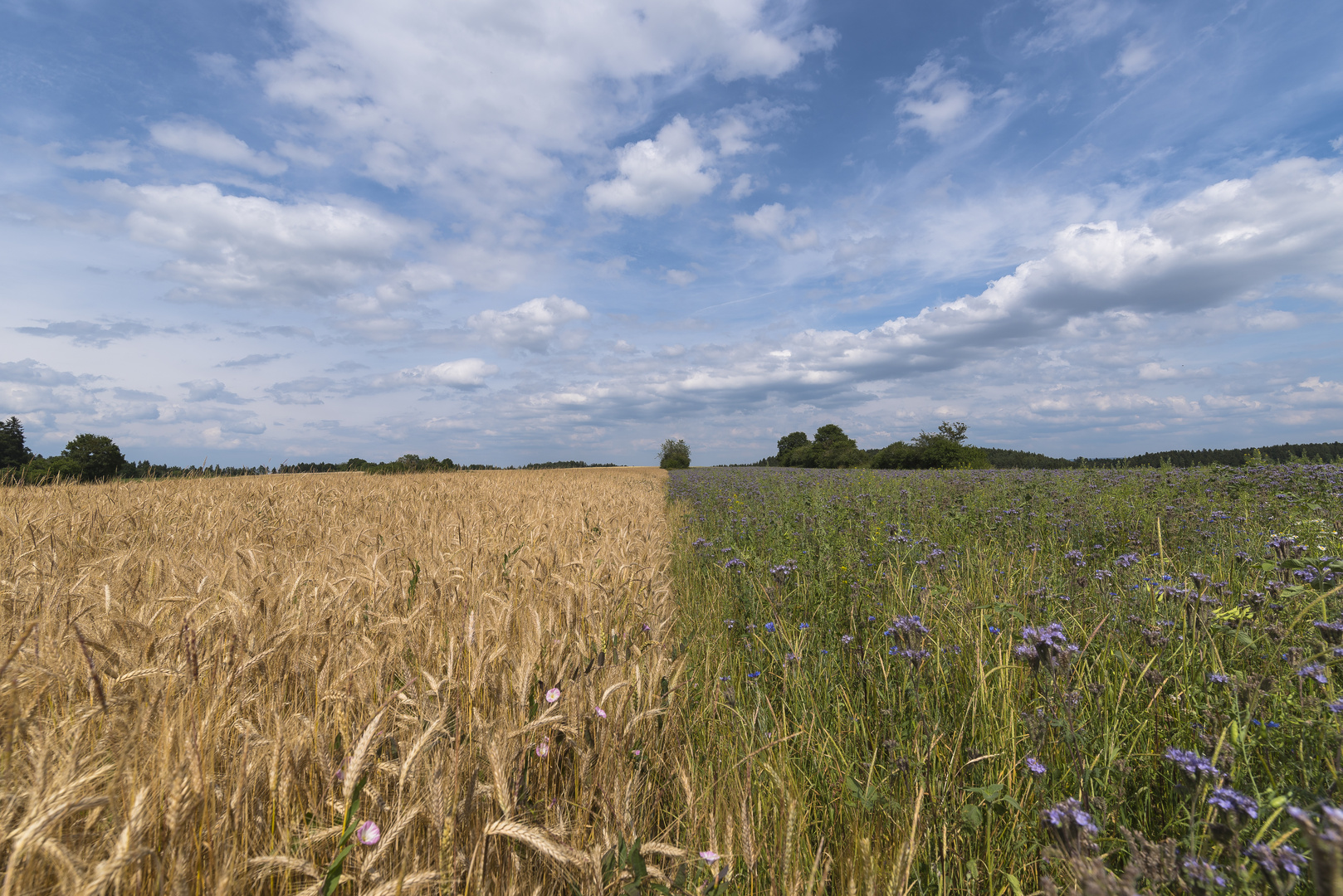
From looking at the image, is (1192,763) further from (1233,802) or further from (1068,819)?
(1068,819)

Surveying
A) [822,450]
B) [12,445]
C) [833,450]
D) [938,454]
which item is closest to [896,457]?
[938,454]

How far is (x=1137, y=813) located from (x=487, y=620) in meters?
2.71

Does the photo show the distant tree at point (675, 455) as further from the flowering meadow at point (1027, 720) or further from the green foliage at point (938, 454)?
the flowering meadow at point (1027, 720)

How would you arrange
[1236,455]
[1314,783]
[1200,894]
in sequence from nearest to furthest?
[1200,894], [1314,783], [1236,455]

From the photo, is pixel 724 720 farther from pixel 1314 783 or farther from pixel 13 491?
pixel 13 491

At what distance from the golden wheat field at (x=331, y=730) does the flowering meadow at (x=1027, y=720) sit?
18.1 inches

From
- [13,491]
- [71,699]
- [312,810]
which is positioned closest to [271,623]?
[71,699]

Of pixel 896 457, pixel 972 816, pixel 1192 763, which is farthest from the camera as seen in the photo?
pixel 896 457

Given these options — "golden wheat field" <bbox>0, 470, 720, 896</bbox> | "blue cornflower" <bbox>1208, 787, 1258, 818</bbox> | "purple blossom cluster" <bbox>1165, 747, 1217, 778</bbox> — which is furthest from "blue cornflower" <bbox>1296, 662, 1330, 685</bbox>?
"golden wheat field" <bbox>0, 470, 720, 896</bbox>

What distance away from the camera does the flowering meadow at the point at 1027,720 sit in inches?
56.4

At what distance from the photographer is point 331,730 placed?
171 centimetres

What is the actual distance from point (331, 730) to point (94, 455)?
146 ft

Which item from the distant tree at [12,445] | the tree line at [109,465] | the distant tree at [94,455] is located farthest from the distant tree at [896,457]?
the distant tree at [12,445]

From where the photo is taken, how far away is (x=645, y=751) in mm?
2193
